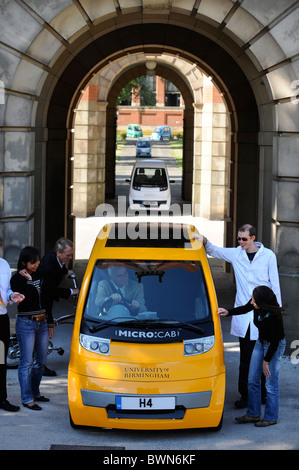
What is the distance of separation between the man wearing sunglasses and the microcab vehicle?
0.59 m

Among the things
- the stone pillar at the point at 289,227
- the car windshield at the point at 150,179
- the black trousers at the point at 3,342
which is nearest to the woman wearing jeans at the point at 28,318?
the black trousers at the point at 3,342

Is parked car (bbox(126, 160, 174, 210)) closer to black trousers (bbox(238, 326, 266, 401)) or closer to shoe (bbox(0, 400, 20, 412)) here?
black trousers (bbox(238, 326, 266, 401))

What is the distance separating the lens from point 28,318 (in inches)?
320

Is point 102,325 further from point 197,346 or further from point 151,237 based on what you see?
point 151,237

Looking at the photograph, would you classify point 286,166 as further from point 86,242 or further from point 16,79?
point 86,242

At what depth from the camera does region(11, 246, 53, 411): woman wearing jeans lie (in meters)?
8.12

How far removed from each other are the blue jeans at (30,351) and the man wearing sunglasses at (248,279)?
1.98 m

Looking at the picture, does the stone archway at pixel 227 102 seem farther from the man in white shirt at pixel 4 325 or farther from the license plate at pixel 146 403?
the license plate at pixel 146 403

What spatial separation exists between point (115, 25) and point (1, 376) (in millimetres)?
7211

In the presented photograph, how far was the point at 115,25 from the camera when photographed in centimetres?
1345

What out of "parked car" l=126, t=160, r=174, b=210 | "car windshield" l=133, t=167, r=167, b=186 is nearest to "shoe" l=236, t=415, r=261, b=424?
"parked car" l=126, t=160, r=174, b=210

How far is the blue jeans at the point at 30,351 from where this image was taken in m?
8.17

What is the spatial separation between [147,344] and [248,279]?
1.59m
